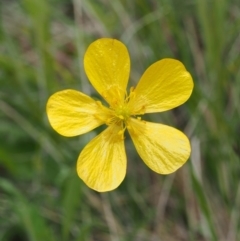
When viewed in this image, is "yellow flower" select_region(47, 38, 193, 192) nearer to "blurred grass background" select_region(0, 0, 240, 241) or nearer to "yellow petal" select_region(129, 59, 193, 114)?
"yellow petal" select_region(129, 59, 193, 114)

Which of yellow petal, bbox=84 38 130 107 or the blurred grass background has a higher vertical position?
yellow petal, bbox=84 38 130 107

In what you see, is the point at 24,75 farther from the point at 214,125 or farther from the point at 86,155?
the point at 86,155

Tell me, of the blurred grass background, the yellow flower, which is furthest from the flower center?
the blurred grass background

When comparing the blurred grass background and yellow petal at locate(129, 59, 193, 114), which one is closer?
yellow petal at locate(129, 59, 193, 114)

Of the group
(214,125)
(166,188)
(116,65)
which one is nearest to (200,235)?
(166,188)

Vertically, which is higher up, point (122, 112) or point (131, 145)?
point (122, 112)

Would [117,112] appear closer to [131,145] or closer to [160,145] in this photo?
[160,145]

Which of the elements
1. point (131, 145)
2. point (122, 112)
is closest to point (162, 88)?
point (122, 112)
